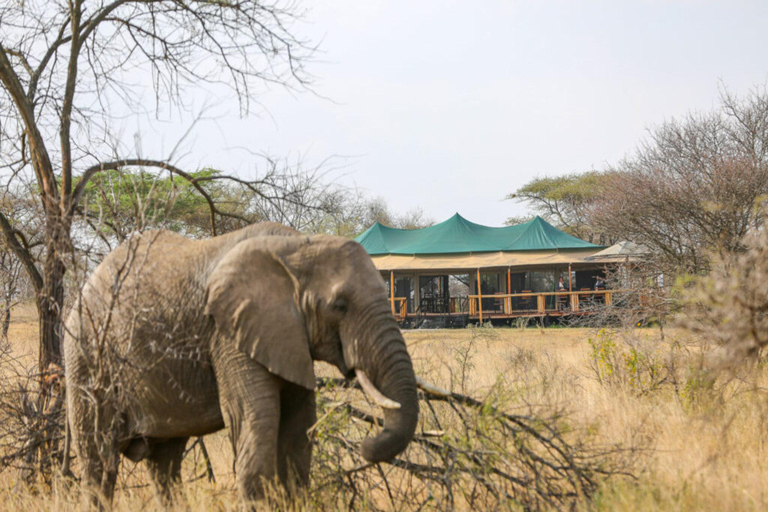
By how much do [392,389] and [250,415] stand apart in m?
0.76

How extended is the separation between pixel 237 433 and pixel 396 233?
2894 centimetres

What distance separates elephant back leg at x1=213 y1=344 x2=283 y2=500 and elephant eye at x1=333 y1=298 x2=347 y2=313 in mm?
509

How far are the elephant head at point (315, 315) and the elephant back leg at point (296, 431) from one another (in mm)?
450

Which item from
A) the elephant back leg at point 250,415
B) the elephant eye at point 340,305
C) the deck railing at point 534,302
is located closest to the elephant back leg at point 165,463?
the elephant back leg at point 250,415

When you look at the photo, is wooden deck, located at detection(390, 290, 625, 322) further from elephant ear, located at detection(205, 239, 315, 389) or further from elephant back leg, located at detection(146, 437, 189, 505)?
elephant ear, located at detection(205, 239, 315, 389)

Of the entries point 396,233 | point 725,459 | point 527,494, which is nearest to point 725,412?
point 725,459

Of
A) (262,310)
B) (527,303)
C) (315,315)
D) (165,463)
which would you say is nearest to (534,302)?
(527,303)

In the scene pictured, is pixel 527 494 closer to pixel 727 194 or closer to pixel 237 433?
pixel 237 433

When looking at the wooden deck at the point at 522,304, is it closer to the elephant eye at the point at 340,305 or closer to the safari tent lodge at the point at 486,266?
the safari tent lodge at the point at 486,266

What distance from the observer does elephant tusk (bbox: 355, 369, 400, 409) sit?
13.0 ft

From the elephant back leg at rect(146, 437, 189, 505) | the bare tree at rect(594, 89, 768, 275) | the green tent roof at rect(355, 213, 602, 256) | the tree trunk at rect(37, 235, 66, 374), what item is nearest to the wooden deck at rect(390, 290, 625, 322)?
the green tent roof at rect(355, 213, 602, 256)

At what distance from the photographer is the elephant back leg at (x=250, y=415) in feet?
13.8

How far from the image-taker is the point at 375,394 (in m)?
4.02

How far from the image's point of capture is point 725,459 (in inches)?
219
